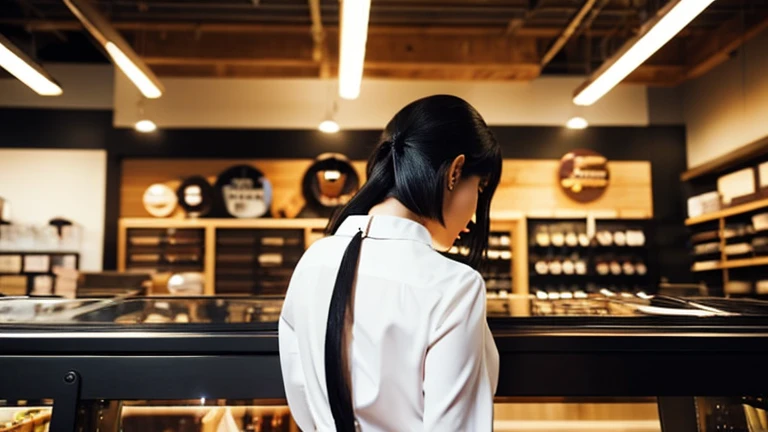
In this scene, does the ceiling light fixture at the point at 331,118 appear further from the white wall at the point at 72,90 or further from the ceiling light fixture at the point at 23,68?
the ceiling light fixture at the point at 23,68

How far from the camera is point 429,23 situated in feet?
19.1

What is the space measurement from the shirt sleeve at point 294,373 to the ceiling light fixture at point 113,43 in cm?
313

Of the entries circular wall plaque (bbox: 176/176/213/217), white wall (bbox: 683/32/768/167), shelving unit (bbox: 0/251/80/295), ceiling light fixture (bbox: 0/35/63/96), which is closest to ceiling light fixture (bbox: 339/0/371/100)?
ceiling light fixture (bbox: 0/35/63/96)

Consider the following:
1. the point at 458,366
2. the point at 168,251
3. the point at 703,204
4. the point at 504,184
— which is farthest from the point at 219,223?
the point at 458,366

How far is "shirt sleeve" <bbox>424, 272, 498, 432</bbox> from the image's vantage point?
1.10 m

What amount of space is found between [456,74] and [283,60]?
1.54 metres

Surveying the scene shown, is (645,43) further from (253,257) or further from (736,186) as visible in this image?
(253,257)

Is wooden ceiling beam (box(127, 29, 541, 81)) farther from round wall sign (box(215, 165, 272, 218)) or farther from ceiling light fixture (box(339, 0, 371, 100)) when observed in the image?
ceiling light fixture (box(339, 0, 371, 100))

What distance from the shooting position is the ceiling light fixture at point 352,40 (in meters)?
3.31

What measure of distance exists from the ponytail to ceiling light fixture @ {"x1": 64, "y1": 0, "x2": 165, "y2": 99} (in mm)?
3266

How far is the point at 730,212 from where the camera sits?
19.0 feet

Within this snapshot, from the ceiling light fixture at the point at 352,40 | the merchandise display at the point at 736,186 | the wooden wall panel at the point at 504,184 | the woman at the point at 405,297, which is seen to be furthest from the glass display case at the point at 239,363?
Answer: the wooden wall panel at the point at 504,184

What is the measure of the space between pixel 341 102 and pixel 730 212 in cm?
368

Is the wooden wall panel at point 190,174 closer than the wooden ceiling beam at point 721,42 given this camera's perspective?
No
